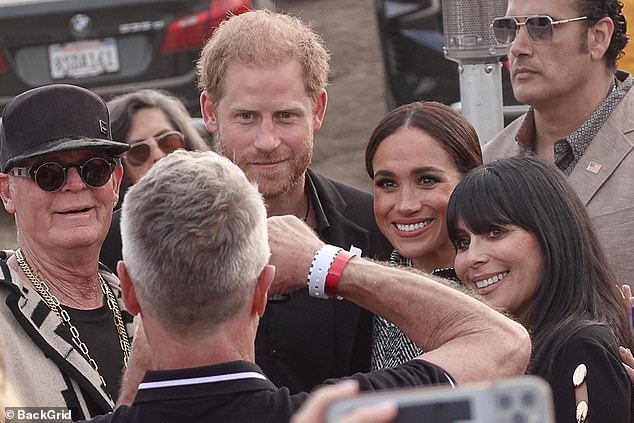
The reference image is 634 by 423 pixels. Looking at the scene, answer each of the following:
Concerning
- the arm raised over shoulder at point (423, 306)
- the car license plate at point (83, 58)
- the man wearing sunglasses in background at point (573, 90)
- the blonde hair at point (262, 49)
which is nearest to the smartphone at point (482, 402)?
the arm raised over shoulder at point (423, 306)

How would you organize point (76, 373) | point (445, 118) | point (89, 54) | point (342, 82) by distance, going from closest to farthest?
point (76, 373) → point (445, 118) → point (89, 54) → point (342, 82)

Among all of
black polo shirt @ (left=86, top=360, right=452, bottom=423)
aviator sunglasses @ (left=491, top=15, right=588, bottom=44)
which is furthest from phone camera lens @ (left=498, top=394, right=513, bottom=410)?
aviator sunglasses @ (left=491, top=15, right=588, bottom=44)

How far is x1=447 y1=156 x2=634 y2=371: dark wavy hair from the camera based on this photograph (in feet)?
11.7

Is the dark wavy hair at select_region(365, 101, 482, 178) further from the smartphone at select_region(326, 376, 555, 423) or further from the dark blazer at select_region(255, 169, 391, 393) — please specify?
the smartphone at select_region(326, 376, 555, 423)

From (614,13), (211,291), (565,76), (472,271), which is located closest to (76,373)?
(211,291)

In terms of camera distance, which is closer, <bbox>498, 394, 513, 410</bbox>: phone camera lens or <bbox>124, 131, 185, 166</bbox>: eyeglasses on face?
<bbox>498, 394, 513, 410</bbox>: phone camera lens

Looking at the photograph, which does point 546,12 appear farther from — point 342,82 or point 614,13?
point 342,82

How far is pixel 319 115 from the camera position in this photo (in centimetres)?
429

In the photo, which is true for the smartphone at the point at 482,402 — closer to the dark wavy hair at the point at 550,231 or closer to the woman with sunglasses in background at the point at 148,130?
the dark wavy hair at the point at 550,231

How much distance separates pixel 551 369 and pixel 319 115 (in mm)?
1351

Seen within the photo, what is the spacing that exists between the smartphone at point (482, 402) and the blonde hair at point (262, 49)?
2.47 m

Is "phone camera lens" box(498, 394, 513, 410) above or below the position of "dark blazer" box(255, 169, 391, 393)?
above

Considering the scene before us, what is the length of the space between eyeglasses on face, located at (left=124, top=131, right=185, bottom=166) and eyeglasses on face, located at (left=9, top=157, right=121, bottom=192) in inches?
83.0

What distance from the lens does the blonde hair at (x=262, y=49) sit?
A: 408 centimetres
